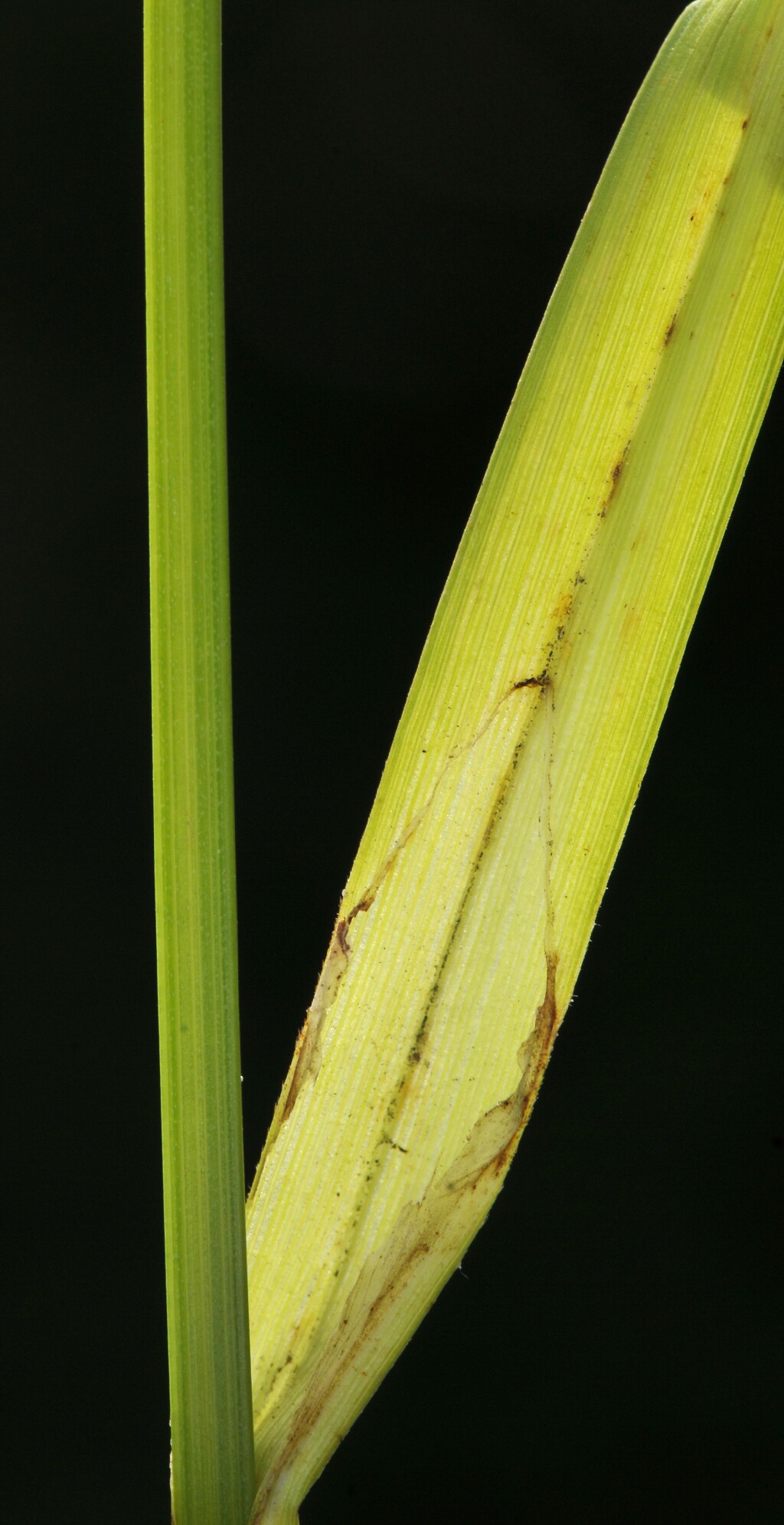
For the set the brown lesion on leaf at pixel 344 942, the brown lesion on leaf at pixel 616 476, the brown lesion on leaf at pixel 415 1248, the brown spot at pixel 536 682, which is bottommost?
the brown lesion on leaf at pixel 415 1248

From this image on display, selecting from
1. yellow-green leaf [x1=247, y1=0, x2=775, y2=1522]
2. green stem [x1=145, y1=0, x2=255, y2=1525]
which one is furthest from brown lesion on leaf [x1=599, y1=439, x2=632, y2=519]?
green stem [x1=145, y1=0, x2=255, y2=1525]

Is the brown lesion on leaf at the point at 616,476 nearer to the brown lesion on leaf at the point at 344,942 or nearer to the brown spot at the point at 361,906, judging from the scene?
the brown lesion on leaf at the point at 344,942

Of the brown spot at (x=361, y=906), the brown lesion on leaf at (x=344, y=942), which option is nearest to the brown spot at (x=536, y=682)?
the brown lesion on leaf at (x=344, y=942)

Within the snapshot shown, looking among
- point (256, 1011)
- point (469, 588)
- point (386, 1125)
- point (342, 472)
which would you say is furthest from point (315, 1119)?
point (342, 472)

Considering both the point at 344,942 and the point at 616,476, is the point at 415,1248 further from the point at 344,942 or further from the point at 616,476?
the point at 616,476

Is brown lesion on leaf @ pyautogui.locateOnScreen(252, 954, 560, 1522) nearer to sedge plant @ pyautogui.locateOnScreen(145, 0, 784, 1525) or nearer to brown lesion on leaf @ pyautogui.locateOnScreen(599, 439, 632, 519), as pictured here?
sedge plant @ pyautogui.locateOnScreen(145, 0, 784, 1525)

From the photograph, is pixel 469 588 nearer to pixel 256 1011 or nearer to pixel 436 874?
pixel 436 874

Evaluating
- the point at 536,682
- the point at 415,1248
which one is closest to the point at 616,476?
the point at 536,682
